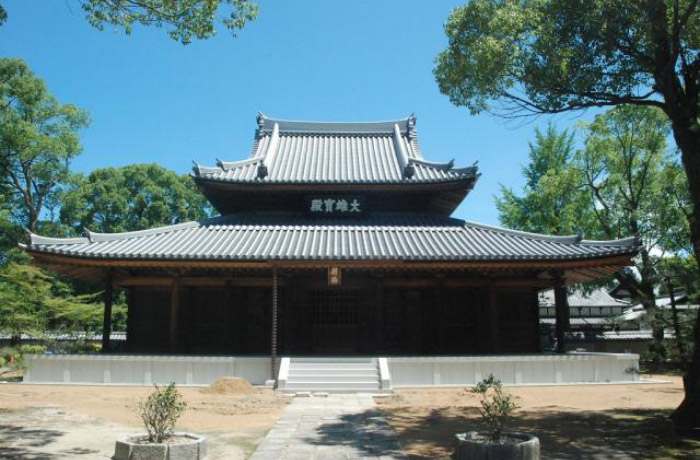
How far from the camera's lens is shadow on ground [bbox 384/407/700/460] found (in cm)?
773

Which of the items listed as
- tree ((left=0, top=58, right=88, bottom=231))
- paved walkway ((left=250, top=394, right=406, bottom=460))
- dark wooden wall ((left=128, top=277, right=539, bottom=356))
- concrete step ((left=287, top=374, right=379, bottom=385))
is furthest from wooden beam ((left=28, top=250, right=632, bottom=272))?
tree ((left=0, top=58, right=88, bottom=231))

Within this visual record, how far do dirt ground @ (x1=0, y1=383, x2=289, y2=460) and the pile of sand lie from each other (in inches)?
7.1

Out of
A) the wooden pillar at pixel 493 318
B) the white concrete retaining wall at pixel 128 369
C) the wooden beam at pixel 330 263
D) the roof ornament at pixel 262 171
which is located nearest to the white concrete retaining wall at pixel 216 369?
the white concrete retaining wall at pixel 128 369

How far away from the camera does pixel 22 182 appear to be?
33125 mm

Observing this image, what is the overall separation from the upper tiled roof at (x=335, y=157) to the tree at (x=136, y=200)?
21709 mm

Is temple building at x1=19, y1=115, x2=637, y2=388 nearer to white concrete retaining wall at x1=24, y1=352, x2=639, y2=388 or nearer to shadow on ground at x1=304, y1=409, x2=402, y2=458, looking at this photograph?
white concrete retaining wall at x1=24, y1=352, x2=639, y2=388

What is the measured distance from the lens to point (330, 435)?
9.09 m

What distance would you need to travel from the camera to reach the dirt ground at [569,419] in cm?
793

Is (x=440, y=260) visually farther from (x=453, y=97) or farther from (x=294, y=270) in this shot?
(x=453, y=97)

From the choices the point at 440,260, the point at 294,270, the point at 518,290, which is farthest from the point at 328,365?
the point at 518,290

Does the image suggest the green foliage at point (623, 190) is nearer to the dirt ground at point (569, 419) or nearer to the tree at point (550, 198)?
the tree at point (550, 198)

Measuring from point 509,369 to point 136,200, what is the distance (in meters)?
37.5

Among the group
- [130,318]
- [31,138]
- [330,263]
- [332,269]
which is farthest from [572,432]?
[31,138]

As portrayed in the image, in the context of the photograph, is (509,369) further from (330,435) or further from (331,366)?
(330,435)
